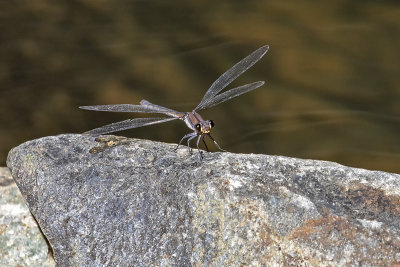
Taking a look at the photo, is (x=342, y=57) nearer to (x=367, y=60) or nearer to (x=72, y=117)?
(x=367, y=60)

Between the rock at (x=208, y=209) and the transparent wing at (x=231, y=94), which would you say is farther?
the transparent wing at (x=231, y=94)

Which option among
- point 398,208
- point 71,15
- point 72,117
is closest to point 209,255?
point 398,208

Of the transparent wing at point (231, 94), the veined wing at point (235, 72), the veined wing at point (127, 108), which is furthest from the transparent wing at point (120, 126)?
the veined wing at point (235, 72)

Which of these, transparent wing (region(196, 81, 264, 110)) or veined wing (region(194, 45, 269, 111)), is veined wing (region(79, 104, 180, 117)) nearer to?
transparent wing (region(196, 81, 264, 110))

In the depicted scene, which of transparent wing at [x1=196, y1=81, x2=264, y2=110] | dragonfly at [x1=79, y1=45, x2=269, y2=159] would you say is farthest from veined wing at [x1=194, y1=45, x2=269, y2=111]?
transparent wing at [x1=196, y1=81, x2=264, y2=110]

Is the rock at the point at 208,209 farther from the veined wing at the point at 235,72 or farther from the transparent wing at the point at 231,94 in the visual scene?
the veined wing at the point at 235,72

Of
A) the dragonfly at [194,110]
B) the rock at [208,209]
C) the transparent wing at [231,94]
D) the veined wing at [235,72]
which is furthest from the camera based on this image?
the veined wing at [235,72]
